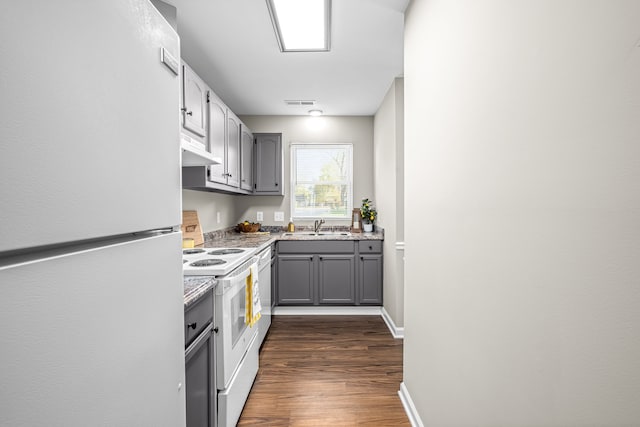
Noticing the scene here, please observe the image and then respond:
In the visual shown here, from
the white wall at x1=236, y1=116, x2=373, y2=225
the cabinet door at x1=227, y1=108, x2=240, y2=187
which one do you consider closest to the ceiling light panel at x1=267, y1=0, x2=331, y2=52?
the cabinet door at x1=227, y1=108, x2=240, y2=187

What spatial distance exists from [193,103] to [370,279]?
266cm

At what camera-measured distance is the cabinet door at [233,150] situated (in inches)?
117

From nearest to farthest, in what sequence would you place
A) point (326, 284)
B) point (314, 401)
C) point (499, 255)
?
point (499, 255)
point (314, 401)
point (326, 284)

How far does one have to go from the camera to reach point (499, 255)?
3.09ft

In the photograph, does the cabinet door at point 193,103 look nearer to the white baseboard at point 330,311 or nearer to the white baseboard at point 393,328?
the white baseboard at point 330,311

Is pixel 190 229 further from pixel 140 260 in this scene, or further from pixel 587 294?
pixel 587 294

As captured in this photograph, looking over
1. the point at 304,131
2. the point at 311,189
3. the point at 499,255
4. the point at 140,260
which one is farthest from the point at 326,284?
the point at 140,260

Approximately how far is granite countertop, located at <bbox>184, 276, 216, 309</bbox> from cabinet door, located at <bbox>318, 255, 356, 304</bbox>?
7.38 feet

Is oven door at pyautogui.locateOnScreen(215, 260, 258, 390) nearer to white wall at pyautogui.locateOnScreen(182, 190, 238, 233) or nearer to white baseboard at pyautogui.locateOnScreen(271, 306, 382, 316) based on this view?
white wall at pyautogui.locateOnScreen(182, 190, 238, 233)

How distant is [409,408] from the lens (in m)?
1.90

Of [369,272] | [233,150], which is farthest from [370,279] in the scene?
[233,150]

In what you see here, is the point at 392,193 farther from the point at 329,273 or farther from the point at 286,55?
the point at 286,55

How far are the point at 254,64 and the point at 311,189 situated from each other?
6.51 ft

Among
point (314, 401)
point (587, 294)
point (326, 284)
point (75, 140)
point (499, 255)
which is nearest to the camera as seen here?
point (75, 140)
